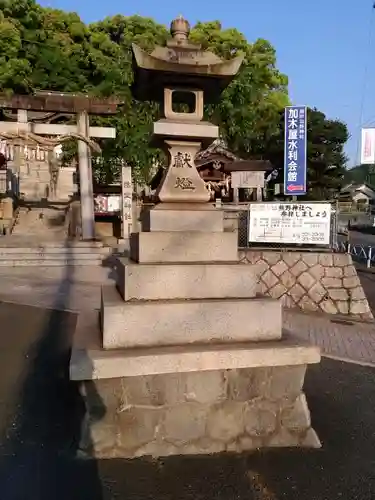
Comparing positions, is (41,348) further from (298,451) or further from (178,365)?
(298,451)

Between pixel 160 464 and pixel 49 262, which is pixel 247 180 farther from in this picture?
pixel 160 464

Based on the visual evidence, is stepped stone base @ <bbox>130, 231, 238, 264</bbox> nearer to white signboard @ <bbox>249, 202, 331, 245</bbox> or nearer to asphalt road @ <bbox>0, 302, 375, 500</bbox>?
asphalt road @ <bbox>0, 302, 375, 500</bbox>

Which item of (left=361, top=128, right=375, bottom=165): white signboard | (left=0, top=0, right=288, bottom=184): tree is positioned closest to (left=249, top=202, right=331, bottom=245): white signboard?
(left=361, top=128, right=375, bottom=165): white signboard

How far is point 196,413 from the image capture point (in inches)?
143

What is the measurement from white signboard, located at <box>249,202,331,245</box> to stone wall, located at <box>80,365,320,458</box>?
667cm

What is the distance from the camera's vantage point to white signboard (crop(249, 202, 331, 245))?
391 inches

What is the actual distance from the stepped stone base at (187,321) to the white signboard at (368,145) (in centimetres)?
1882

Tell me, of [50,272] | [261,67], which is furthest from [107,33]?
[50,272]

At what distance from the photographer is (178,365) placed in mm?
3459

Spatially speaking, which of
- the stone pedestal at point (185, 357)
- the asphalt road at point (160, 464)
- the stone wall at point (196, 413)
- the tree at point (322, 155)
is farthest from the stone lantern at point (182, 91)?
the tree at point (322, 155)

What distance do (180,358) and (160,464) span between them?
844 mm

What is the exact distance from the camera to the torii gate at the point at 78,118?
637 inches

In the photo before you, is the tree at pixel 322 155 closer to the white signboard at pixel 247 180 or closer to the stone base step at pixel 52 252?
the white signboard at pixel 247 180

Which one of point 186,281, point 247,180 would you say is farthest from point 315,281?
point 247,180
